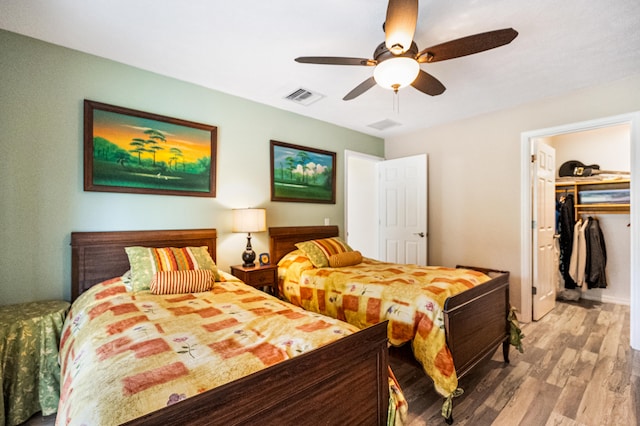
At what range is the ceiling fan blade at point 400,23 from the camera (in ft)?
4.72

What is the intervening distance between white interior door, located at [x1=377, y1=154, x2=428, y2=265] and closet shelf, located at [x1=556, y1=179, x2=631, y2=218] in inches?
85.9

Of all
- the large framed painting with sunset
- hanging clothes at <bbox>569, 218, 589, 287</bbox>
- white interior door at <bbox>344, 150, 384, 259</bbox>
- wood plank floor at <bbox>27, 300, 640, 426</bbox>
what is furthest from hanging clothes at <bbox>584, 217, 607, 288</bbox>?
the large framed painting with sunset

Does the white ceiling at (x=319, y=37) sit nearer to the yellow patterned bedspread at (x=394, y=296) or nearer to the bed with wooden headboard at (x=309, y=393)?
the yellow patterned bedspread at (x=394, y=296)

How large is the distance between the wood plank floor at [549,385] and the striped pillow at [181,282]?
5.01 ft

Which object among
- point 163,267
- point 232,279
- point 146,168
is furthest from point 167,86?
point 232,279

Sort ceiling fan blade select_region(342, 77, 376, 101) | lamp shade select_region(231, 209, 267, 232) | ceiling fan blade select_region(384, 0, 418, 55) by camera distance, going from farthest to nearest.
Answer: lamp shade select_region(231, 209, 267, 232)
ceiling fan blade select_region(342, 77, 376, 101)
ceiling fan blade select_region(384, 0, 418, 55)

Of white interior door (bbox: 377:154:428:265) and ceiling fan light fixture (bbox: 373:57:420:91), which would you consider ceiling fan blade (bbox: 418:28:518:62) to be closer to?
ceiling fan light fixture (bbox: 373:57:420:91)

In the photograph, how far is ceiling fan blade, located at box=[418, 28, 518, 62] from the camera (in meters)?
1.61

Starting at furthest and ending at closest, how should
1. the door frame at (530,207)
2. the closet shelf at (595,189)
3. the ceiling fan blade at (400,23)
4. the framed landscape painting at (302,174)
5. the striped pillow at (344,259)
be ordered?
1. the closet shelf at (595,189)
2. the framed landscape painting at (302,174)
3. the striped pillow at (344,259)
4. the door frame at (530,207)
5. the ceiling fan blade at (400,23)

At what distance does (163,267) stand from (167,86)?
1746mm

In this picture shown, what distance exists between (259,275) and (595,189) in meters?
4.91

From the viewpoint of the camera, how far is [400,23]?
1504mm

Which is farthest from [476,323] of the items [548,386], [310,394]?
[310,394]

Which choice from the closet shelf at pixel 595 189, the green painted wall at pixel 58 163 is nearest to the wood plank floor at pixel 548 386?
the green painted wall at pixel 58 163
